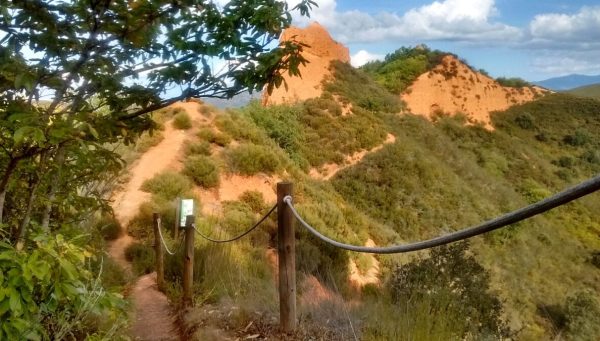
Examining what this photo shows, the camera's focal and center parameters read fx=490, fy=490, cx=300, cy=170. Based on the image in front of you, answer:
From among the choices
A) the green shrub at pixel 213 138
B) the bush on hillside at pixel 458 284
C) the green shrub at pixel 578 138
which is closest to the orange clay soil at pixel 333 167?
the green shrub at pixel 213 138

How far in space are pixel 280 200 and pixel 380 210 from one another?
18918 millimetres

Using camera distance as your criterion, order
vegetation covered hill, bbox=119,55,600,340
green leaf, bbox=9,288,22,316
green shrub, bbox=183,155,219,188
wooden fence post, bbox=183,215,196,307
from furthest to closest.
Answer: green shrub, bbox=183,155,219,188, wooden fence post, bbox=183,215,196,307, vegetation covered hill, bbox=119,55,600,340, green leaf, bbox=9,288,22,316

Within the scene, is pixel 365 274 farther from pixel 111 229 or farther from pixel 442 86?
pixel 442 86

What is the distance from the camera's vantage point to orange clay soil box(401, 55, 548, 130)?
4391 centimetres

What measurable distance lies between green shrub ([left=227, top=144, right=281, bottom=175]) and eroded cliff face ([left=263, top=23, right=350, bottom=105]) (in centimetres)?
1326

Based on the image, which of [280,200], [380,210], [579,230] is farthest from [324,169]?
[280,200]

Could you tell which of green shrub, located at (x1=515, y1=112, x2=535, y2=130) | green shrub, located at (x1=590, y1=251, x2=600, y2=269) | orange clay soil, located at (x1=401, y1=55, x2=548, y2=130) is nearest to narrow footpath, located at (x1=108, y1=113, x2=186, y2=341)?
green shrub, located at (x1=590, y1=251, x2=600, y2=269)

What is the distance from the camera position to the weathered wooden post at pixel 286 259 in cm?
374

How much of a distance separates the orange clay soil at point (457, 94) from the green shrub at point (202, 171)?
3146cm

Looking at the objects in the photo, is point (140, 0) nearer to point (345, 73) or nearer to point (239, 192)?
point (239, 192)

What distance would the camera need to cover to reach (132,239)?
942 cm

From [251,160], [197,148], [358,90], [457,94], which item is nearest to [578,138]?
[457,94]

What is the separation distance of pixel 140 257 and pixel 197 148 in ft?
23.4

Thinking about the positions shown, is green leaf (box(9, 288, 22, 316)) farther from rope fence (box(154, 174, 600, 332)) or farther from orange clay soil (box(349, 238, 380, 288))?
orange clay soil (box(349, 238, 380, 288))
